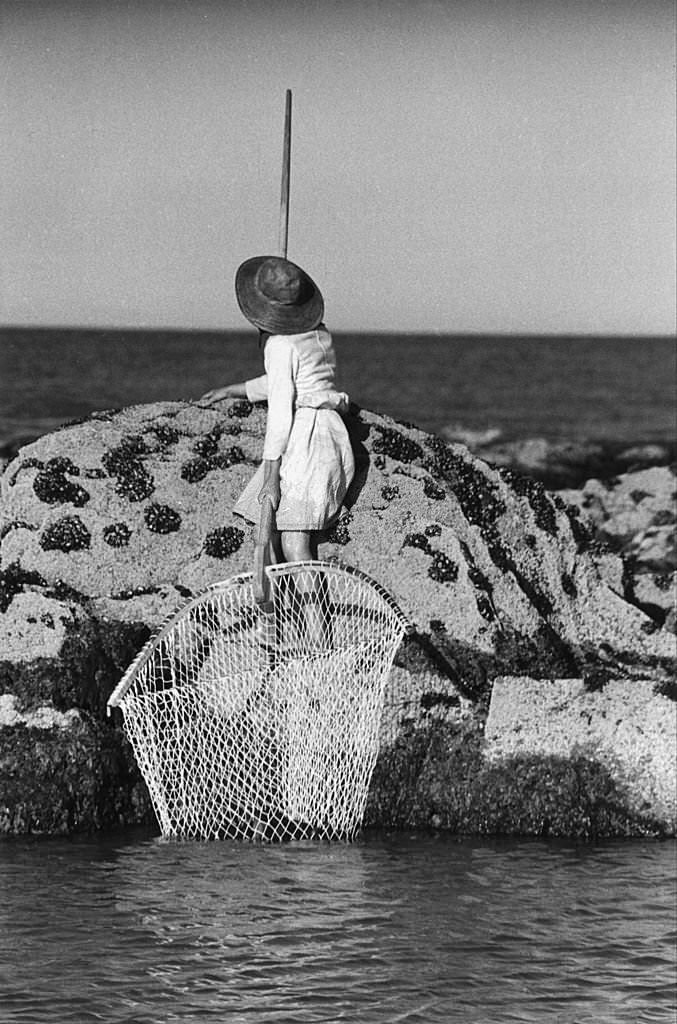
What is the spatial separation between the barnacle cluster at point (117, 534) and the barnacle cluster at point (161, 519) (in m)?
0.23

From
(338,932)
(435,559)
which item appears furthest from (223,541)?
(338,932)

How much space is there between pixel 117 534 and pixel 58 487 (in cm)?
89

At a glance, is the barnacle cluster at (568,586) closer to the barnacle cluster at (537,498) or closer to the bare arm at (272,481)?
the barnacle cluster at (537,498)

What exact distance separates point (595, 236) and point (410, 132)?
11498mm

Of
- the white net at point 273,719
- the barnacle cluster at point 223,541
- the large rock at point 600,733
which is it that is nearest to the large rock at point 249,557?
the barnacle cluster at point 223,541

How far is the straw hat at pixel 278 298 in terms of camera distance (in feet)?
50.2

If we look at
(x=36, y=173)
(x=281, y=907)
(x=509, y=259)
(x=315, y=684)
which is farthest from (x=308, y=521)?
(x=509, y=259)

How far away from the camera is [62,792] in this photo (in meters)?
14.3

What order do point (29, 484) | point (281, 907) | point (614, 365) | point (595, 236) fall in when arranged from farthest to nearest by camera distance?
point (614, 365), point (595, 236), point (29, 484), point (281, 907)

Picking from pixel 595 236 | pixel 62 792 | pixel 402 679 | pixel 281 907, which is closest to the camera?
pixel 281 907

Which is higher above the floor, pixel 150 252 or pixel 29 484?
pixel 150 252

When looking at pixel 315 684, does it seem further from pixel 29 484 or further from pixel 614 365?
pixel 614 365

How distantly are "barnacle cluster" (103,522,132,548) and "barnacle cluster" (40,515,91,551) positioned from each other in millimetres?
184

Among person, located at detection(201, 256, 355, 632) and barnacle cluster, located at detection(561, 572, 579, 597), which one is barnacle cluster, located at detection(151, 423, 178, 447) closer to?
person, located at detection(201, 256, 355, 632)
